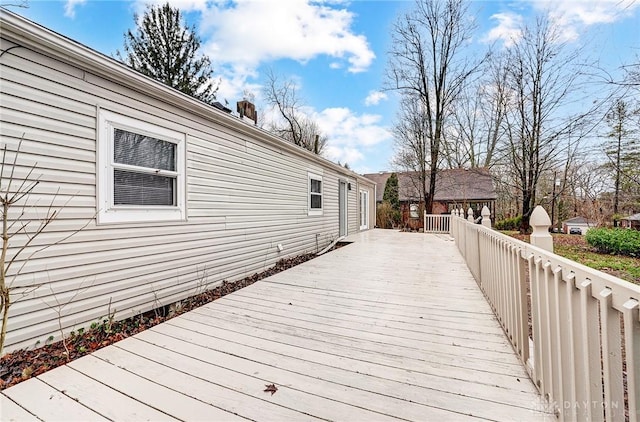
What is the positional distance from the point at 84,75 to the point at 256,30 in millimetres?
7157

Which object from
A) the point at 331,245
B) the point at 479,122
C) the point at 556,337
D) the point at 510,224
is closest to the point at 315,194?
the point at 331,245

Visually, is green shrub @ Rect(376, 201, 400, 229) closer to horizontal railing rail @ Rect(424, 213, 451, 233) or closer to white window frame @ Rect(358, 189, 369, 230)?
white window frame @ Rect(358, 189, 369, 230)

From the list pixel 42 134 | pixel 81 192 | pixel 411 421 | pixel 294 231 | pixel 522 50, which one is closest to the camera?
pixel 411 421

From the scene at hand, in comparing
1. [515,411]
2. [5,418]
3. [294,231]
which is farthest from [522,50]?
[5,418]

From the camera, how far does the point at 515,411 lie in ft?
5.31

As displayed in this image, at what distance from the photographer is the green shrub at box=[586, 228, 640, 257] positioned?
7559mm

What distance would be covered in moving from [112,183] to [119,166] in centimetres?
20

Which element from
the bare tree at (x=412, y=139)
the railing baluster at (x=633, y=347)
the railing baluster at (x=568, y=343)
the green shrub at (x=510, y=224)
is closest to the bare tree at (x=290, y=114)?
the bare tree at (x=412, y=139)

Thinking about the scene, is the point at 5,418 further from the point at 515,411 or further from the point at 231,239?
the point at 231,239

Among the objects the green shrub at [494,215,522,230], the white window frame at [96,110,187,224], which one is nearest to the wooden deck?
the white window frame at [96,110,187,224]

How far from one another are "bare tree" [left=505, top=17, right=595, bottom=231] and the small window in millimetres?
9007

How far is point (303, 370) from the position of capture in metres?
2.07

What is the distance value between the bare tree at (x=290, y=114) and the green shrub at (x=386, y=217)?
5.91 meters

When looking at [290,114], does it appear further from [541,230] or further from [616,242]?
[541,230]
